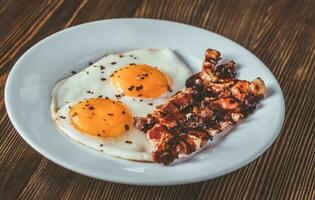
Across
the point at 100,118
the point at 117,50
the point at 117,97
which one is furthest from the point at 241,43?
the point at 100,118

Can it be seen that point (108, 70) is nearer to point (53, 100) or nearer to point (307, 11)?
point (53, 100)

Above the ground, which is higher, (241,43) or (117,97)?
(117,97)

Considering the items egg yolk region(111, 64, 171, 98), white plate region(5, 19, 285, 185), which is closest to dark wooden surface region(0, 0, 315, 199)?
white plate region(5, 19, 285, 185)

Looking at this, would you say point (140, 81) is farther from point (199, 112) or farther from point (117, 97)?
point (199, 112)

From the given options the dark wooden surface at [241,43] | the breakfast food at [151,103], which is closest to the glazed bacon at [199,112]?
the breakfast food at [151,103]

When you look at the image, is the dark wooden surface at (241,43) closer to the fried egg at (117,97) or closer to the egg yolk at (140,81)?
the fried egg at (117,97)

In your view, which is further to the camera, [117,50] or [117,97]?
[117,50]

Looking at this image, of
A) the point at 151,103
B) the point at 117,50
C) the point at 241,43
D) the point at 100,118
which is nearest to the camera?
the point at 100,118
